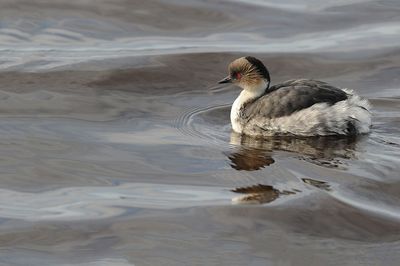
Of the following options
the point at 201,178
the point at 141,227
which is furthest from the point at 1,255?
the point at 201,178

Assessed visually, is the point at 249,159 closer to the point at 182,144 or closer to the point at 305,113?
the point at 182,144

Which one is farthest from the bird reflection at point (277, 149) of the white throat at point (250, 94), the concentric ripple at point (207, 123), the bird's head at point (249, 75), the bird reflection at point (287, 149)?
the bird's head at point (249, 75)

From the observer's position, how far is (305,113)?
8859 millimetres

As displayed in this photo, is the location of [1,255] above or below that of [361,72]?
below

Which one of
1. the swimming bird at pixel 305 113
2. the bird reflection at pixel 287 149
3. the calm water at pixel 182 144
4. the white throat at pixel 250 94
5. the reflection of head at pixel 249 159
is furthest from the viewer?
the white throat at pixel 250 94

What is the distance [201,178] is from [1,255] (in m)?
1.85

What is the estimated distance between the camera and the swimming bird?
8.81 m

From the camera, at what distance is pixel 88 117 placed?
928 centimetres

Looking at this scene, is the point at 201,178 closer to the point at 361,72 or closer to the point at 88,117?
the point at 88,117

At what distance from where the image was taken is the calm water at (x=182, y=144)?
A: 6.56 meters

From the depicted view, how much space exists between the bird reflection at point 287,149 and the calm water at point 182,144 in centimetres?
2

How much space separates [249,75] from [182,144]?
115cm

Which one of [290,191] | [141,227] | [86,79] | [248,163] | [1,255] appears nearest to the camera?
[1,255]

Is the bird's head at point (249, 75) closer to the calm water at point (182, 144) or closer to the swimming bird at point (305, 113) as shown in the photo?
the swimming bird at point (305, 113)
